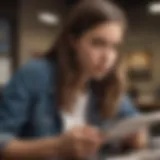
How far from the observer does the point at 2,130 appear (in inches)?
25.2

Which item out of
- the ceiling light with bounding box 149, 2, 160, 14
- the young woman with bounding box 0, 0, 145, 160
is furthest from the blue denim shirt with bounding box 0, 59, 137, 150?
the ceiling light with bounding box 149, 2, 160, 14

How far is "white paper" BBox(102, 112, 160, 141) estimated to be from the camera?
648 millimetres

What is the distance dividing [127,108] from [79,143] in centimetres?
10

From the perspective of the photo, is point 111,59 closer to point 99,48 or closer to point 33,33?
point 99,48

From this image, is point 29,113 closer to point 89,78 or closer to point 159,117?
point 89,78

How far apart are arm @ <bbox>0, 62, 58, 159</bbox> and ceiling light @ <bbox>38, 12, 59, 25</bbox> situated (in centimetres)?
10

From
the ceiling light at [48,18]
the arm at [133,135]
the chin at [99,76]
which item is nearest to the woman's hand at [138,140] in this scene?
the arm at [133,135]

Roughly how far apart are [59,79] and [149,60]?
0.16m

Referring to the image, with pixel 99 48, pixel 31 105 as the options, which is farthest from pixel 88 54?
pixel 31 105

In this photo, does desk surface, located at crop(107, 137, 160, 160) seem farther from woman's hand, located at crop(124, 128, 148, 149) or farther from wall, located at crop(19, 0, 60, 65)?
wall, located at crop(19, 0, 60, 65)

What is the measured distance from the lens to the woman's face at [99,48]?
25.9 inches

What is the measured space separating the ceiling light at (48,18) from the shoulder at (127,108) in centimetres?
18

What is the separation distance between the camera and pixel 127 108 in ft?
2.20

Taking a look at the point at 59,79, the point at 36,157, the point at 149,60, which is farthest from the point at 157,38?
the point at 36,157
